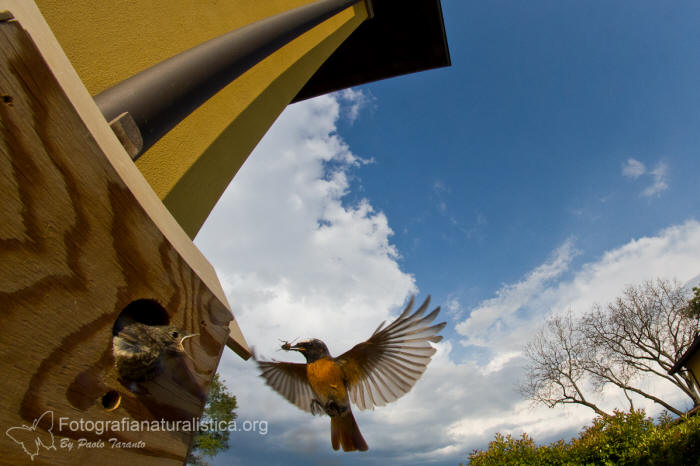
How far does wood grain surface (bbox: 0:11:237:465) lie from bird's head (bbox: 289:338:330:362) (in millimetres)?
2784

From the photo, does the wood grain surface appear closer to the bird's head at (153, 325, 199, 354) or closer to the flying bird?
the bird's head at (153, 325, 199, 354)

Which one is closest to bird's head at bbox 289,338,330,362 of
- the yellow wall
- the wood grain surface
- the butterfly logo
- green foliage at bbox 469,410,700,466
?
the yellow wall

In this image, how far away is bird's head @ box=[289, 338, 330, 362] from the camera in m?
3.23

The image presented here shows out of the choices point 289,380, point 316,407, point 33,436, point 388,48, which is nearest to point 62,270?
point 33,436

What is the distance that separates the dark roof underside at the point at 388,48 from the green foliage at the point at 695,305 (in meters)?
18.2

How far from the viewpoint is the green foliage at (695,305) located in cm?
1491

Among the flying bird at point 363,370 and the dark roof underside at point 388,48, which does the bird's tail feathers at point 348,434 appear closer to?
the flying bird at point 363,370

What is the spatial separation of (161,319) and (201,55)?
36.2 inches

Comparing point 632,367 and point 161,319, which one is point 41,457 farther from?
point 632,367

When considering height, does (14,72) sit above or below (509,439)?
above

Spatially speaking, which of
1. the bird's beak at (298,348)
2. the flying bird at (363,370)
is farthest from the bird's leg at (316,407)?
the bird's beak at (298,348)

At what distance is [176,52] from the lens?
184cm

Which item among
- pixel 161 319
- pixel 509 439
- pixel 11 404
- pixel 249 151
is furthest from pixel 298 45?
pixel 509 439

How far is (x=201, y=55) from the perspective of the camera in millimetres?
1091
